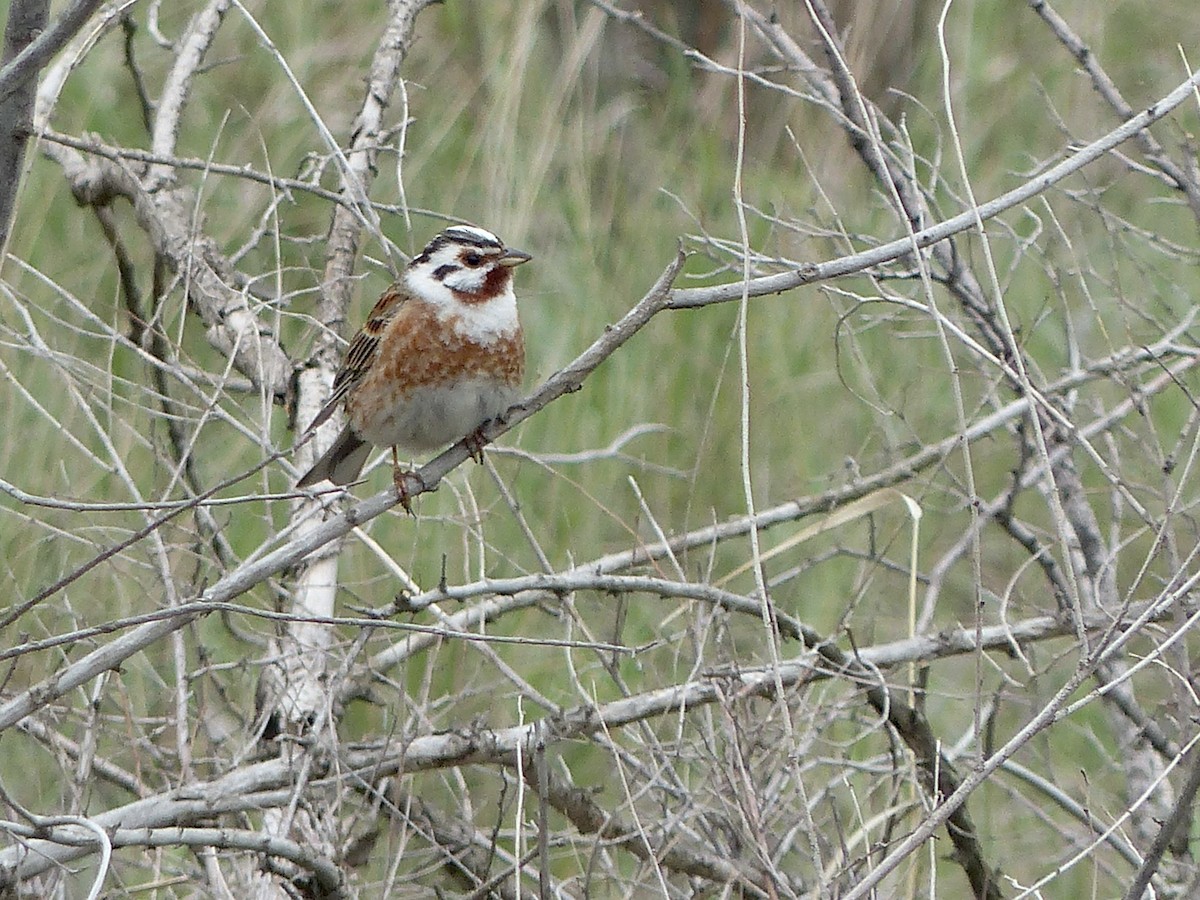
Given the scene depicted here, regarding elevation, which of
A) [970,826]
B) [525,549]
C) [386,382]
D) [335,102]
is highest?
[335,102]

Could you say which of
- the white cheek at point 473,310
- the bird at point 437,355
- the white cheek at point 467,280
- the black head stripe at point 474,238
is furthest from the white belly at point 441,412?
the black head stripe at point 474,238

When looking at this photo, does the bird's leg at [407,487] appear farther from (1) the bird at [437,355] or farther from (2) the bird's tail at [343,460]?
(2) the bird's tail at [343,460]

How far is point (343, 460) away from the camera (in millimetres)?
4410

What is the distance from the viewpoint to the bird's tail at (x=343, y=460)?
4.32m

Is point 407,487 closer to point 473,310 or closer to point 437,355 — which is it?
point 437,355

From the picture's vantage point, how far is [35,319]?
5.04m

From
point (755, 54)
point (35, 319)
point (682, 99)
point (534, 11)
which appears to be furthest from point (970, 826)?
point (755, 54)

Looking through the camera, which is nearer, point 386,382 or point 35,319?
point 386,382

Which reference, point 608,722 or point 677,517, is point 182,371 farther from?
point 677,517

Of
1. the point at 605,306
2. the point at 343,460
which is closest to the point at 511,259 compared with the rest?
the point at 343,460

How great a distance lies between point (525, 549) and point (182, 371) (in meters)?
1.35

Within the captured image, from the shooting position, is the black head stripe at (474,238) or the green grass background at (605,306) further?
the green grass background at (605,306)

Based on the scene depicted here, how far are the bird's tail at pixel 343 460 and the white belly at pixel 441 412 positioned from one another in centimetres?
19

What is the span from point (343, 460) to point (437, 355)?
47 centimetres
